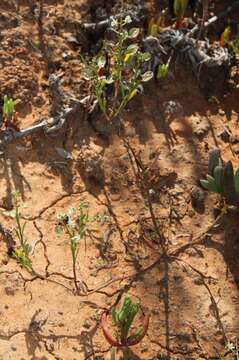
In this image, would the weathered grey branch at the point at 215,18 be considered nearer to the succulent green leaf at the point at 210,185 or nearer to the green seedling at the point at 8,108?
the succulent green leaf at the point at 210,185

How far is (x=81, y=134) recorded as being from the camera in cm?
372

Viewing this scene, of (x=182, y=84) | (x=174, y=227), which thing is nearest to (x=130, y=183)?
(x=174, y=227)

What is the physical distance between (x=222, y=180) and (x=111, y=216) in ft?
2.15

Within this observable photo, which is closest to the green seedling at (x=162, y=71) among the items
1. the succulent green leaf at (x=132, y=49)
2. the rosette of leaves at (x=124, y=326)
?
the succulent green leaf at (x=132, y=49)

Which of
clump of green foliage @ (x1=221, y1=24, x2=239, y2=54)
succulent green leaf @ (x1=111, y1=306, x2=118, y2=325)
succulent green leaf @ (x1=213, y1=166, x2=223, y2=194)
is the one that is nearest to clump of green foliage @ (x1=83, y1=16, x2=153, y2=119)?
clump of green foliage @ (x1=221, y1=24, x2=239, y2=54)

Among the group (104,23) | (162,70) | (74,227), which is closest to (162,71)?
(162,70)

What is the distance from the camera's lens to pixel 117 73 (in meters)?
3.48

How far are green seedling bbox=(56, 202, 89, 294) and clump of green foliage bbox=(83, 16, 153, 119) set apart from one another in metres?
0.66

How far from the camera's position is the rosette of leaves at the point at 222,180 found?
330 cm

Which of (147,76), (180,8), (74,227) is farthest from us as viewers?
(180,8)

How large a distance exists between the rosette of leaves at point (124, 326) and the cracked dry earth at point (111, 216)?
6 cm

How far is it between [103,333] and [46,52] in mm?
1843

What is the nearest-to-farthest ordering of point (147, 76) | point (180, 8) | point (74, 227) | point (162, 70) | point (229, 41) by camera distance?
point (74, 227), point (147, 76), point (162, 70), point (180, 8), point (229, 41)

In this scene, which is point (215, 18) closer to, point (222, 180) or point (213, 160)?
point (213, 160)
